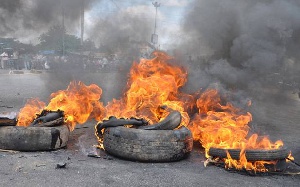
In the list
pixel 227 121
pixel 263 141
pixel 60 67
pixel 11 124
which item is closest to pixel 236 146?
pixel 263 141

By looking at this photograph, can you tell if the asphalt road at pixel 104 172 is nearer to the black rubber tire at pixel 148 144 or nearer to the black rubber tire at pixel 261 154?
the black rubber tire at pixel 148 144

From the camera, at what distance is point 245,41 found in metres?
11.3

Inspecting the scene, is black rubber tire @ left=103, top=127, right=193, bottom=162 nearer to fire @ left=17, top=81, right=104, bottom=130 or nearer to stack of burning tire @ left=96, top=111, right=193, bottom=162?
stack of burning tire @ left=96, top=111, right=193, bottom=162

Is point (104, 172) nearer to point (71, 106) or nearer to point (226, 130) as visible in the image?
point (71, 106)

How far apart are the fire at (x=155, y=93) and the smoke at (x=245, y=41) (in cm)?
86

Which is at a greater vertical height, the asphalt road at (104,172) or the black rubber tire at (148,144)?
the black rubber tire at (148,144)

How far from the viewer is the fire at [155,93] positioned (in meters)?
8.96

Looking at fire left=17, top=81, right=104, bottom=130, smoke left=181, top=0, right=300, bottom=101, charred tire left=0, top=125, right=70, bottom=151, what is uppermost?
smoke left=181, top=0, right=300, bottom=101

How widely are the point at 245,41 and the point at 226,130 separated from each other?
14.6ft

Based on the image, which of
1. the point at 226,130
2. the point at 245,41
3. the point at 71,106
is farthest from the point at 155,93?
the point at 245,41

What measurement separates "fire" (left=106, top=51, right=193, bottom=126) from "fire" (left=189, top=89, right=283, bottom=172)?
1.80ft

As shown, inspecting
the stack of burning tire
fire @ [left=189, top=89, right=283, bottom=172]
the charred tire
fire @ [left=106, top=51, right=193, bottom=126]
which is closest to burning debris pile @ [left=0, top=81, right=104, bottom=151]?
the charred tire

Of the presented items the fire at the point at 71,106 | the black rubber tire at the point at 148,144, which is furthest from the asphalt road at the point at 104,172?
the fire at the point at 71,106

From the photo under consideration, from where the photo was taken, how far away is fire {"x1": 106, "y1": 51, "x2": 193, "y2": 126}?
353 inches
